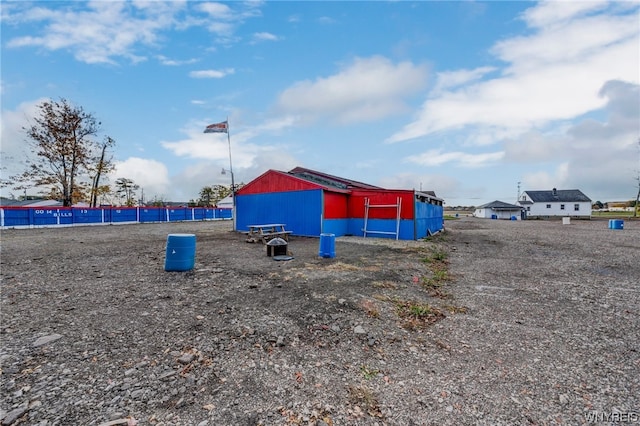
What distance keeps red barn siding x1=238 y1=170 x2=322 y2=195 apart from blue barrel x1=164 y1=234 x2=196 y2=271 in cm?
867

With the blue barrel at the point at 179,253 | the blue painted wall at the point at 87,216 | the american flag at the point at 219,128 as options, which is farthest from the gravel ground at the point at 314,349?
the blue painted wall at the point at 87,216

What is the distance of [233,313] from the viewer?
14.5 ft

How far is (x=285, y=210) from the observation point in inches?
648

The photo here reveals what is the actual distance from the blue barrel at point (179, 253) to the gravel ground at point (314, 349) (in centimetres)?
22

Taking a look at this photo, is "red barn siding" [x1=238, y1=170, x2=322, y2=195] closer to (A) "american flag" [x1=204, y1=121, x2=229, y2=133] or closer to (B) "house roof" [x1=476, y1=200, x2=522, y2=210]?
(A) "american flag" [x1=204, y1=121, x2=229, y2=133]

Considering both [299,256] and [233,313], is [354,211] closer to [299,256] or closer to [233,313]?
[299,256]

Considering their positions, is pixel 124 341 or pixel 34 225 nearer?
pixel 124 341

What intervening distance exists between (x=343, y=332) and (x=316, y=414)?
152cm

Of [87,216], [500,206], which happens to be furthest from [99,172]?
[500,206]

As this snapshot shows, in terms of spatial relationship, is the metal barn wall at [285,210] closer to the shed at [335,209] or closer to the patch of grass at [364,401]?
the shed at [335,209]

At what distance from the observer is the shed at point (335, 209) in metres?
14.7

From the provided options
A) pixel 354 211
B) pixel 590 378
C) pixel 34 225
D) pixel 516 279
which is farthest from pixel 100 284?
pixel 34 225

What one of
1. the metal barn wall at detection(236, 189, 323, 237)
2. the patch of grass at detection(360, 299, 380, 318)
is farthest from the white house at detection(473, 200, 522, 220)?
the patch of grass at detection(360, 299, 380, 318)

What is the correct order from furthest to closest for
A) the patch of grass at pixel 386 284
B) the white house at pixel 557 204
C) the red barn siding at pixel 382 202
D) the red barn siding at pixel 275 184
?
the white house at pixel 557 204
the red barn siding at pixel 275 184
the red barn siding at pixel 382 202
the patch of grass at pixel 386 284
